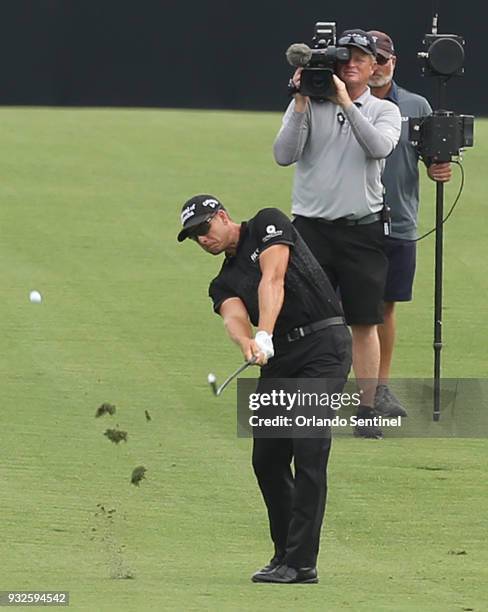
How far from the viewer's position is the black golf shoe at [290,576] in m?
7.76

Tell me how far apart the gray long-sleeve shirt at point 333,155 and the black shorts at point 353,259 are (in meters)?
0.09

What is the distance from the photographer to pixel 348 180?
10023 mm

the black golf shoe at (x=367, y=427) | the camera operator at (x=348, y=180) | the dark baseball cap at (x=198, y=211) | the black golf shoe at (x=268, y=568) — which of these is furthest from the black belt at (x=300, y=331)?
the black golf shoe at (x=367, y=427)

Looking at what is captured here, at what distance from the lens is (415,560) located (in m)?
8.21

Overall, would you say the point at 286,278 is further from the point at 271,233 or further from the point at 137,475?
the point at 137,475

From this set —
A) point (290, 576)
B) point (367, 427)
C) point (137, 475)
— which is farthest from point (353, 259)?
point (290, 576)

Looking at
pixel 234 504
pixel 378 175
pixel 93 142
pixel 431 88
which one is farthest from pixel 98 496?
pixel 431 88

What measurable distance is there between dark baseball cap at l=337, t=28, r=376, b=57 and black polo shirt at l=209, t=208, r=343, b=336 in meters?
2.08

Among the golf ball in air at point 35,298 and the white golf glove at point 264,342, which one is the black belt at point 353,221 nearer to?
the white golf glove at point 264,342

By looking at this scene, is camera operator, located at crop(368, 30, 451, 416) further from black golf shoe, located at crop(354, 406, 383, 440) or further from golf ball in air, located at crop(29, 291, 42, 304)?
golf ball in air, located at crop(29, 291, 42, 304)

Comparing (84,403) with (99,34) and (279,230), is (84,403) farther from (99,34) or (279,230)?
(99,34)

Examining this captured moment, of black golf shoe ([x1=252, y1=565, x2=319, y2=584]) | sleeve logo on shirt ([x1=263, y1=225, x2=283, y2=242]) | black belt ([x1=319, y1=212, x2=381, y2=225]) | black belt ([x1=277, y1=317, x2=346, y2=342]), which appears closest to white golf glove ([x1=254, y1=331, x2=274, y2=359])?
black belt ([x1=277, y1=317, x2=346, y2=342])

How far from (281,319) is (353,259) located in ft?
7.24

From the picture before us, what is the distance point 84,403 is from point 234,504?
2.11 m
